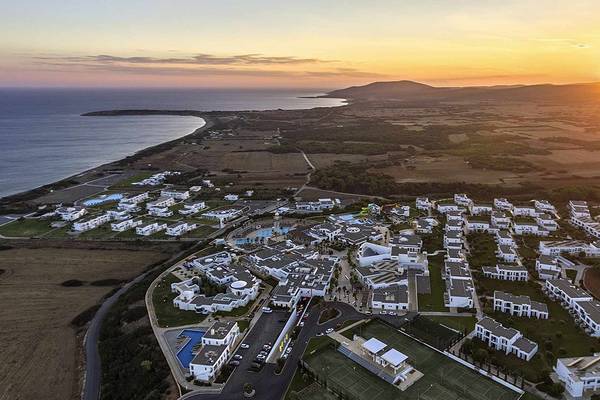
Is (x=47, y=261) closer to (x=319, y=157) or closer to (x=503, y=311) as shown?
(x=503, y=311)

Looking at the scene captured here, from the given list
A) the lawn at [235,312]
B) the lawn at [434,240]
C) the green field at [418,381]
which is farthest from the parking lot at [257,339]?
the lawn at [434,240]

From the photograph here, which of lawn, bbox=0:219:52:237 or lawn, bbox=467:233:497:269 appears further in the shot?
lawn, bbox=0:219:52:237

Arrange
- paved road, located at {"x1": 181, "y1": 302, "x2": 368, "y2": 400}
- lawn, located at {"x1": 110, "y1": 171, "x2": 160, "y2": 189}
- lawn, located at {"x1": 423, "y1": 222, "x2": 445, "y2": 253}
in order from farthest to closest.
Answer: lawn, located at {"x1": 110, "y1": 171, "x2": 160, "y2": 189}, lawn, located at {"x1": 423, "y1": 222, "x2": 445, "y2": 253}, paved road, located at {"x1": 181, "y1": 302, "x2": 368, "y2": 400}

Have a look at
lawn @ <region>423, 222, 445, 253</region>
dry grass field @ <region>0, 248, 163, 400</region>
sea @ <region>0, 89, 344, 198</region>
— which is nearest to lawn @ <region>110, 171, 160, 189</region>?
sea @ <region>0, 89, 344, 198</region>

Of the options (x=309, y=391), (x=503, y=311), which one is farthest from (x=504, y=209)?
(x=309, y=391)

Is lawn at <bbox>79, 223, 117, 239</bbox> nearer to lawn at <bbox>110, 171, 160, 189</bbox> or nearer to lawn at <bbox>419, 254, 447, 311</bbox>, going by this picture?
lawn at <bbox>110, 171, 160, 189</bbox>
